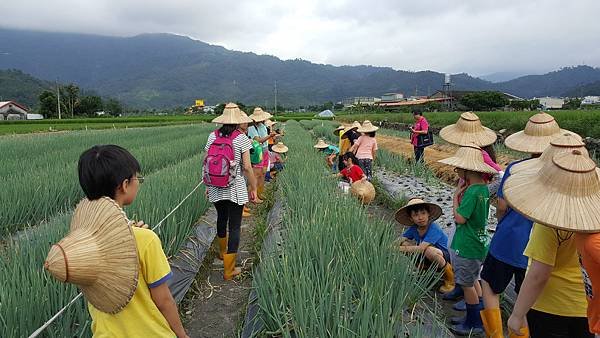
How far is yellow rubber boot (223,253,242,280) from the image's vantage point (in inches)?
124

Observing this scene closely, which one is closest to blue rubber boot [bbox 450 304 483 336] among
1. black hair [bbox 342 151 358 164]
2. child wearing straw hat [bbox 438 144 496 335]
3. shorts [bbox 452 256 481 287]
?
child wearing straw hat [bbox 438 144 496 335]

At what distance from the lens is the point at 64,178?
4.52m

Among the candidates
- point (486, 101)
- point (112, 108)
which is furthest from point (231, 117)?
point (112, 108)

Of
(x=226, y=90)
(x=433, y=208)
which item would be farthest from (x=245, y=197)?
(x=226, y=90)

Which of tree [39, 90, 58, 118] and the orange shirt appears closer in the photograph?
the orange shirt

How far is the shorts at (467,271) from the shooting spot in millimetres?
2400

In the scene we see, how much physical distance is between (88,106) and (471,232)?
49.1 m

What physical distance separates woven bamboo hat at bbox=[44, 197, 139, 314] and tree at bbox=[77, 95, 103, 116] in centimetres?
4879

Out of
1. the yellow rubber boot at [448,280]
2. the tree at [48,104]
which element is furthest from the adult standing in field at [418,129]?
the tree at [48,104]

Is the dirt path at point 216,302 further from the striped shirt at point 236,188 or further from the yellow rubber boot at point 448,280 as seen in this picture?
the yellow rubber boot at point 448,280

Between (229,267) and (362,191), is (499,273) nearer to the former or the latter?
(229,267)

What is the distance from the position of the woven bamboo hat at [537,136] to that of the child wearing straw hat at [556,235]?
0.93 metres

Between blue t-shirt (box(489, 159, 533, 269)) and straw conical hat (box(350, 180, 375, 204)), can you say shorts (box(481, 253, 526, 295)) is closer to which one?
blue t-shirt (box(489, 159, 533, 269))

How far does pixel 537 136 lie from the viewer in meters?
2.44
